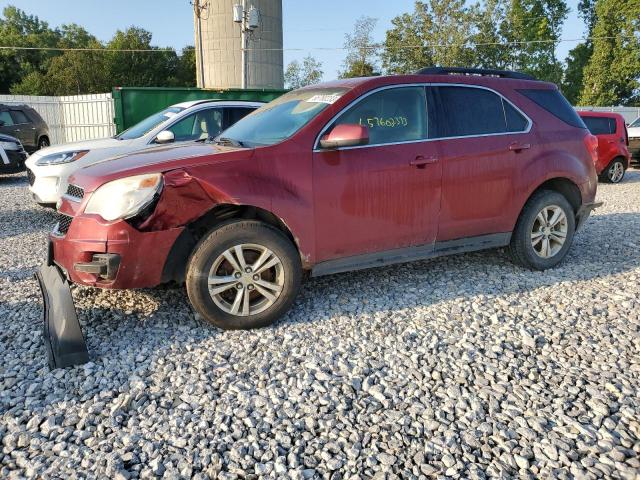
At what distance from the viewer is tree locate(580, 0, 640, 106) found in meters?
38.6

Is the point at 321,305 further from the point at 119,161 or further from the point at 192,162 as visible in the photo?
the point at 119,161

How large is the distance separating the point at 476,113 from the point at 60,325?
3.79 metres

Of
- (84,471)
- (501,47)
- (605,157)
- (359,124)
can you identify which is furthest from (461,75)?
(501,47)

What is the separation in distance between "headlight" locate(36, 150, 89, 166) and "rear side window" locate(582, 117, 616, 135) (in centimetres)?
1176

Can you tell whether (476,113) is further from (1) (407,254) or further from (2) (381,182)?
(1) (407,254)

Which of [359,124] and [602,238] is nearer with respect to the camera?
[359,124]

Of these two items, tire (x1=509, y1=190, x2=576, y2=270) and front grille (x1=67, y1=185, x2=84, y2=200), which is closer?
front grille (x1=67, y1=185, x2=84, y2=200)

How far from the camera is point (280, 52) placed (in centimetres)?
3709

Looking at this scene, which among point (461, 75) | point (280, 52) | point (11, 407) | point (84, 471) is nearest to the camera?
point (84, 471)

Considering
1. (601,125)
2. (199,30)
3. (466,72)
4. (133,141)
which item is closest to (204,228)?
(466,72)

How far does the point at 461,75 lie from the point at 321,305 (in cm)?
248

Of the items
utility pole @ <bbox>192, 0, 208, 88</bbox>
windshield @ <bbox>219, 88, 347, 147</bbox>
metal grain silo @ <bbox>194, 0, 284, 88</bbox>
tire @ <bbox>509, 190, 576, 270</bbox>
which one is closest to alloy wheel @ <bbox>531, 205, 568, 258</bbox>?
tire @ <bbox>509, 190, 576, 270</bbox>

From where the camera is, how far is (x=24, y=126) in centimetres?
1502

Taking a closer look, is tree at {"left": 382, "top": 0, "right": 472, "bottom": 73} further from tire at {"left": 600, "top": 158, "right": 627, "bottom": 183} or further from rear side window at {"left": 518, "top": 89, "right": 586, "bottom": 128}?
rear side window at {"left": 518, "top": 89, "right": 586, "bottom": 128}
